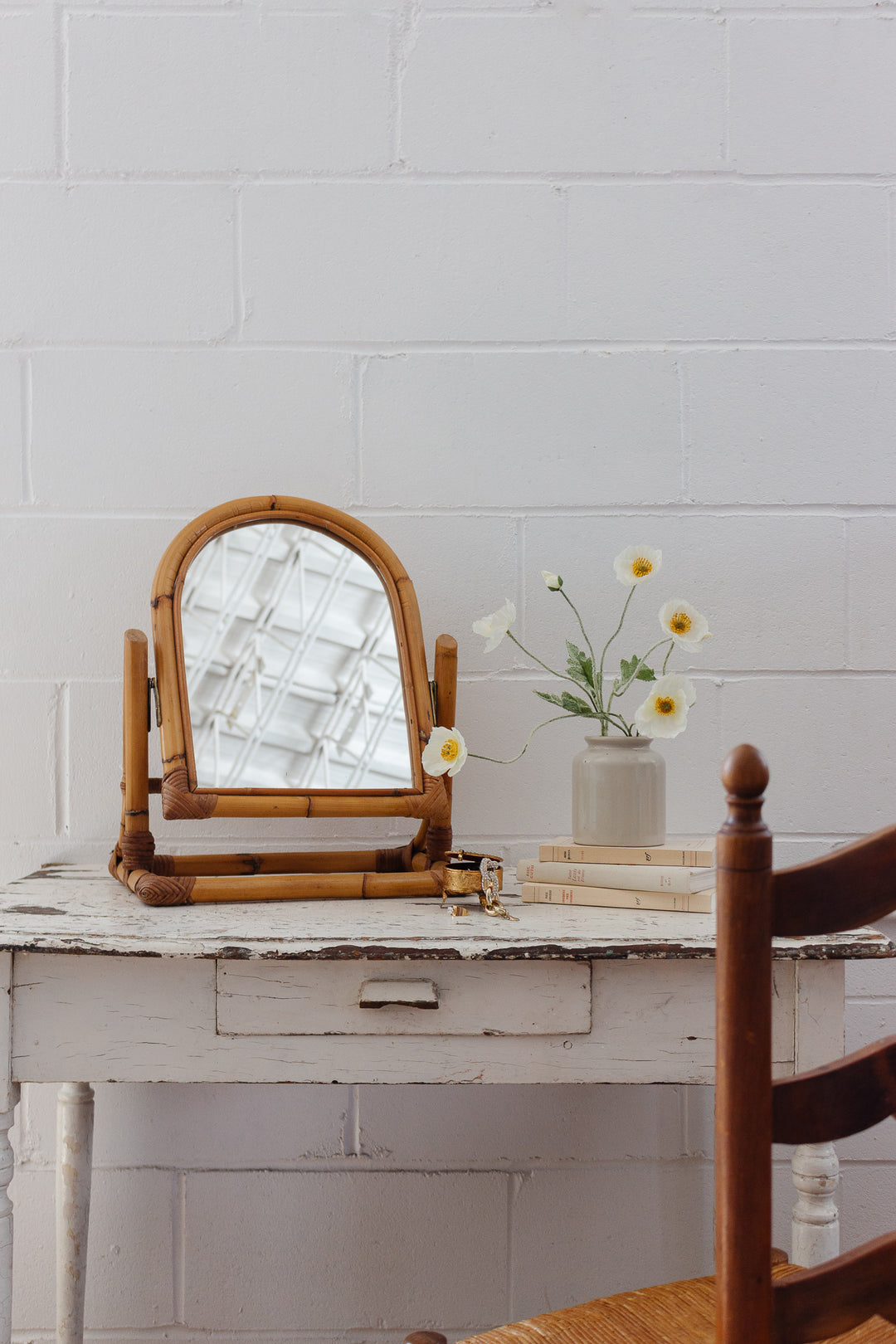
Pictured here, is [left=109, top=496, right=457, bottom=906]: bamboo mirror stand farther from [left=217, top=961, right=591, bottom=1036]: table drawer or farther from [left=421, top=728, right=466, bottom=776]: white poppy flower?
[left=217, top=961, right=591, bottom=1036]: table drawer

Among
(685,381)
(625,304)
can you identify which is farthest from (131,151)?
(685,381)

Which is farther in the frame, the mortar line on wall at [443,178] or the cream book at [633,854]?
the mortar line on wall at [443,178]

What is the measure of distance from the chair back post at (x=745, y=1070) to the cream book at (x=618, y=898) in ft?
1.67

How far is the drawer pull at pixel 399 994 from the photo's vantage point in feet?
2.74

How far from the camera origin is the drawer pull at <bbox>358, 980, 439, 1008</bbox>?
836 millimetres

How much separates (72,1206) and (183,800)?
0.51 m

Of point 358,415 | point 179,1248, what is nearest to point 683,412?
point 358,415

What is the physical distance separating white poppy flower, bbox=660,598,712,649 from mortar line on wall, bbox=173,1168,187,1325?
35.0 inches

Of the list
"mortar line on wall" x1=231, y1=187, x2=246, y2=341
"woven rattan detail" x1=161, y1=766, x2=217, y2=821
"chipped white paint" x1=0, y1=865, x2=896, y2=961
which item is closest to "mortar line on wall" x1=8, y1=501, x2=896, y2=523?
"mortar line on wall" x1=231, y1=187, x2=246, y2=341

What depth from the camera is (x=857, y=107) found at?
4.00 ft

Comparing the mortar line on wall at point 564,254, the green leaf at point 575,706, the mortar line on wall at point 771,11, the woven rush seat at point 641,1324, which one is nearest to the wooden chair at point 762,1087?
the woven rush seat at point 641,1324

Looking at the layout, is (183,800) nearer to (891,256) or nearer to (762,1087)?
(762,1087)

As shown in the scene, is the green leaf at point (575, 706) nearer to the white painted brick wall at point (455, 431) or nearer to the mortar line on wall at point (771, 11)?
the white painted brick wall at point (455, 431)

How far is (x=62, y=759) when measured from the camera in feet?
3.98
